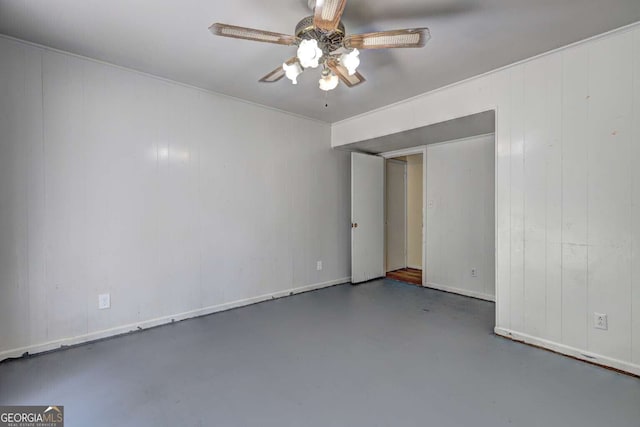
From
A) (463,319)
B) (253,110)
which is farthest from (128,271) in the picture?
(463,319)

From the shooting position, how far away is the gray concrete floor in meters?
1.67

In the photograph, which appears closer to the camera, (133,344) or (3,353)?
(3,353)

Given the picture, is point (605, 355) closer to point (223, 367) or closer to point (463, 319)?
point (463, 319)

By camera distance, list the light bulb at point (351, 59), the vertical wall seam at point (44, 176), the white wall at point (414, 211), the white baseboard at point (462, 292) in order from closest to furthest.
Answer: the light bulb at point (351, 59), the vertical wall seam at point (44, 176), the white baseboard at point (462, 292), the white wall at point (414, 211)

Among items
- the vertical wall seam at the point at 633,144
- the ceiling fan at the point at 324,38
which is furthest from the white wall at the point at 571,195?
the ceiling fan at the point at 324,38

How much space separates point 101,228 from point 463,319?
360 cm

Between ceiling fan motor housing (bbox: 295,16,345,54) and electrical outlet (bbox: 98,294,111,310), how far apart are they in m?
2.67

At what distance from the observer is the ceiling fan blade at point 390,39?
1.60 m

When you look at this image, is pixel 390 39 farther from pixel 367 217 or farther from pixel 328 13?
pixel 367 217

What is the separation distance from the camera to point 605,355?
7.22ft

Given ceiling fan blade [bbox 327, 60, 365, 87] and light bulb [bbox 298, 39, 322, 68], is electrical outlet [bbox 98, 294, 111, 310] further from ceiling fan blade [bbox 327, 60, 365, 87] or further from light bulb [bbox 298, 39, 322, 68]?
ceiling fan blade [bbox 327, 60, 365, 87]

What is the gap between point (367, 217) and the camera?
185 inches
